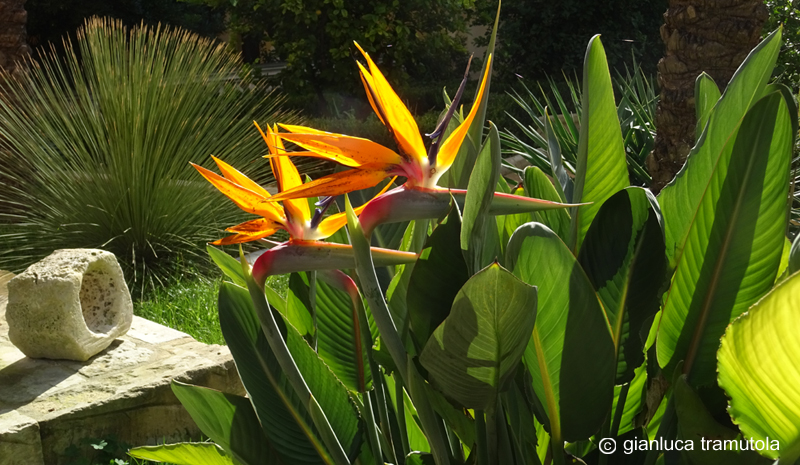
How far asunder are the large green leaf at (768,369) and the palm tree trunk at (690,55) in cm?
269

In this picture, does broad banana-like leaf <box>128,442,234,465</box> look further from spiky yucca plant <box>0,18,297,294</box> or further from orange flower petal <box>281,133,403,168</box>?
spiky yucca plant <box>0,18,297,294</box>

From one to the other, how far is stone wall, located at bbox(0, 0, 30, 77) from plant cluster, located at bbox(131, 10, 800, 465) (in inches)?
216

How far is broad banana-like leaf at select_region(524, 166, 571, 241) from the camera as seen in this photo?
1074mm

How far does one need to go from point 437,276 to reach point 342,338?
382mm

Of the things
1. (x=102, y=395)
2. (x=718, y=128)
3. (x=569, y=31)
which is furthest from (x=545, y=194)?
(x=569, y=31)

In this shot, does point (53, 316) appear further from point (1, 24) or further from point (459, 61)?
point (459, 61)

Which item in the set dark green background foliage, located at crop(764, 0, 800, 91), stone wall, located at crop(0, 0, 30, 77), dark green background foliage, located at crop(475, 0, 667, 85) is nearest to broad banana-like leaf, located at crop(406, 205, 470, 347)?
dark green background foliage, located at crop(764, 0, 800, 91)

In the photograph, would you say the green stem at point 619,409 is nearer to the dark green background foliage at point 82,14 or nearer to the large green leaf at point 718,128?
the large green leaf at point 718,128

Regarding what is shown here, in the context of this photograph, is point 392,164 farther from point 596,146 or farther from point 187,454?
point 187,454

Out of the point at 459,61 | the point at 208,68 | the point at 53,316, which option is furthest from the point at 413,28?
the point at 53,316

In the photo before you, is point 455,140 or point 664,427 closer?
point 455,140

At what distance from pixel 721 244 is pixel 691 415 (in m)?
0.21

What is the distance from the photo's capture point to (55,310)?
2408mm

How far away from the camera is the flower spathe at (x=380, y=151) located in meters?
0.71
